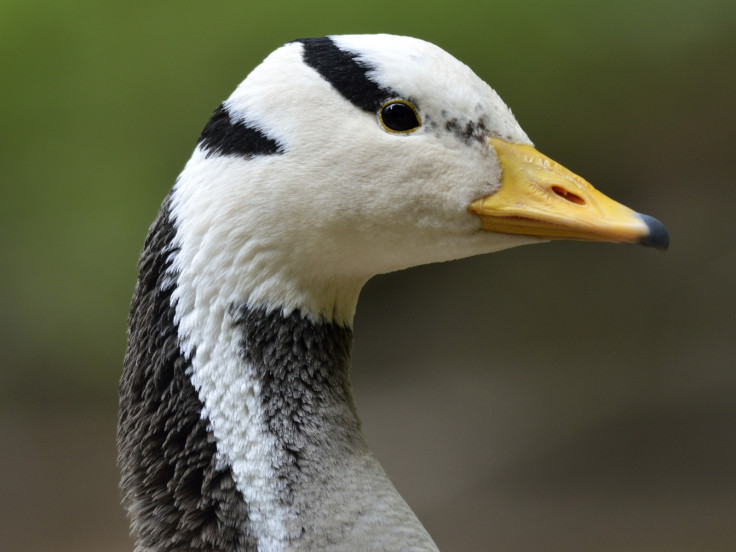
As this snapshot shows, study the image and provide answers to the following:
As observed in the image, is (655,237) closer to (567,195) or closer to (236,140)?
(567,195)

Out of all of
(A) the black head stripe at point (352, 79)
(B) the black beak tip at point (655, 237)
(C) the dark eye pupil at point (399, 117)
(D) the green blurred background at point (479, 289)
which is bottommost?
(D) the green blurred background at point (479, 289)

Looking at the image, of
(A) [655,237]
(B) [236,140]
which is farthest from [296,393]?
(A) [655,237]

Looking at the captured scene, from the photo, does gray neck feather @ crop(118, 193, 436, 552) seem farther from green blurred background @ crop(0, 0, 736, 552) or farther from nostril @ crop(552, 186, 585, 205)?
green blurred background @ crop(0, 0, 736, 552)

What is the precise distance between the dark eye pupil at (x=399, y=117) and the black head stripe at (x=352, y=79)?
0.04 ft

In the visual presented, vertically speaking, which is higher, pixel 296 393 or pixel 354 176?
pixel 354 176

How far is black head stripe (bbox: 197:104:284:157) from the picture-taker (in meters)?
0.94

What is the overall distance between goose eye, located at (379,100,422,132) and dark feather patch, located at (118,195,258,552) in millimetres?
287

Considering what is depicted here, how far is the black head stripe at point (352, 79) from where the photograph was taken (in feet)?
3.07

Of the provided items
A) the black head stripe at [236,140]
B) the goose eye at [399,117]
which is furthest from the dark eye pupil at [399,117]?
Result: the black head stripe at [236,140]

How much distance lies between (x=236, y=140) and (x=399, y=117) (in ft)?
0.63

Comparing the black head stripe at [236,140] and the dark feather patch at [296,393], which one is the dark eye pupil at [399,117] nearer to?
the black head stripe at [236,140]

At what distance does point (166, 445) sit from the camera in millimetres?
957

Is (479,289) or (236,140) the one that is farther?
(479,289)

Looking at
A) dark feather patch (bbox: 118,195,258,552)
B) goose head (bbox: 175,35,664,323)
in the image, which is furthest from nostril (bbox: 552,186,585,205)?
dark feather patch (bbox: 118,195,258,552)
